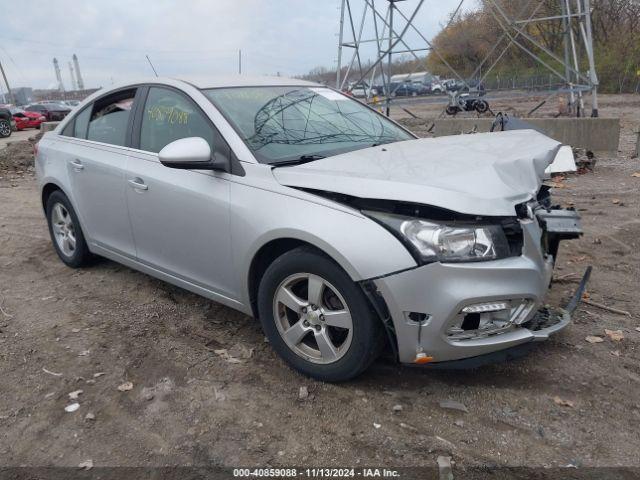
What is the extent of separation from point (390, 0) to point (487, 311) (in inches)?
513

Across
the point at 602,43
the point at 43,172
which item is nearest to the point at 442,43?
the point at 602,43

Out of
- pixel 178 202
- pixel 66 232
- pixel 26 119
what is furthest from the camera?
pixel 26 119

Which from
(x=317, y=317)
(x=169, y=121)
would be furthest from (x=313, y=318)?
(x=169, y=121)

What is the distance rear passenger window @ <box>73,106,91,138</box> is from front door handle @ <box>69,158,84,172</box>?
9.9 inches

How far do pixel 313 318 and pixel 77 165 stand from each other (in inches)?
106

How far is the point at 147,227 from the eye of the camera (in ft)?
12.6

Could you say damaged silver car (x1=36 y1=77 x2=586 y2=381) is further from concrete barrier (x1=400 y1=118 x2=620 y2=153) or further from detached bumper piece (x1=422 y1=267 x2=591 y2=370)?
concrete barrier (x1=400 y1=118 x2=620 y2=153)

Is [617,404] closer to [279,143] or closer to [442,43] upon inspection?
[279,143]

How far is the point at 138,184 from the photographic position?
3.80 metres

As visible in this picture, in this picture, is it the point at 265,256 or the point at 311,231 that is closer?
the point at 311,231

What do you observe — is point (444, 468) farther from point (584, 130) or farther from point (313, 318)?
point (584, 130)

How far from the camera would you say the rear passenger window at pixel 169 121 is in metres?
3.56

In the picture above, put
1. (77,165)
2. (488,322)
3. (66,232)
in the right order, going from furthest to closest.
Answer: (66,232)
(77,165)
(488,322)

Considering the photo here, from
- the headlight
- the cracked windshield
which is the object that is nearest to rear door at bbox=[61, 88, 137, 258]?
the cracked windshield
